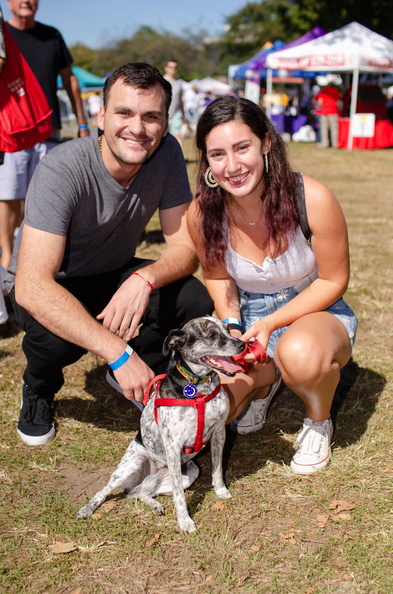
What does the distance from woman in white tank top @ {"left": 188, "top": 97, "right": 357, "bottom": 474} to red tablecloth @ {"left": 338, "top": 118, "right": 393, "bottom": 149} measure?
18213 millimetres

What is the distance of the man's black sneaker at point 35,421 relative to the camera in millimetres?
3406

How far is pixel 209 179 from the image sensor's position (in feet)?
10.1

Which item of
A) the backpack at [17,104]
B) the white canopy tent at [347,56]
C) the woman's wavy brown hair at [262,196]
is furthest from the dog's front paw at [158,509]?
the white canopy tent at [347,56]

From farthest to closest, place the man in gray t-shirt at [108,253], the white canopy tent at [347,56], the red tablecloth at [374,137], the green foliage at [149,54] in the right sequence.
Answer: the green foliage at [149,54], the red tablecloth at [374,137], the white canopy tent at [347,56], the man in gray t-shirt at [108,253]

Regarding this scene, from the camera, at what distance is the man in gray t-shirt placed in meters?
2.91

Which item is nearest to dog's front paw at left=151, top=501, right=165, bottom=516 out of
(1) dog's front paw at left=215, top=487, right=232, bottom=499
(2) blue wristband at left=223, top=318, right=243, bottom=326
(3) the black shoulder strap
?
(1) dog's front paw at left=215, top=487, right=232, bottom=499

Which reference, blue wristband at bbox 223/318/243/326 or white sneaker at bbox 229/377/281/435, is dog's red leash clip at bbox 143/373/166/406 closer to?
blue wristband at bbox 223/318/243/326

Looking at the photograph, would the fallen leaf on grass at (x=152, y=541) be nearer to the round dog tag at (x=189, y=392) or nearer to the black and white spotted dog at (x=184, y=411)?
the black and white spotted dog at (x=184, y=411)

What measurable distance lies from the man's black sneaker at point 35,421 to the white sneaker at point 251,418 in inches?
45.7

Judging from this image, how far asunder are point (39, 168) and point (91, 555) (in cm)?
201

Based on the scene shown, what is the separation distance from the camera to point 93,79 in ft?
122

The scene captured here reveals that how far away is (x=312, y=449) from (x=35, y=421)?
168 cm

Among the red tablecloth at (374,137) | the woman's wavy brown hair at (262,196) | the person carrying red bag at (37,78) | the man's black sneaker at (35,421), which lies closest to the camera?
the woman's wavy brown hair at (262,196)

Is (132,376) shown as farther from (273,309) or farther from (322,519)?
(322,519)
